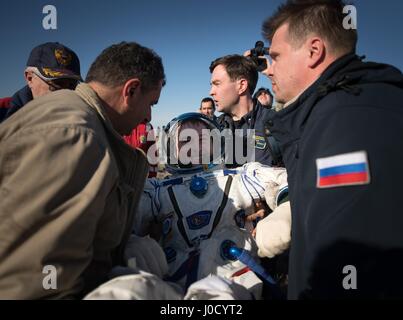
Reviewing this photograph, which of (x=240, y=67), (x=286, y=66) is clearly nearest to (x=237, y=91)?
(x=240, y=67)

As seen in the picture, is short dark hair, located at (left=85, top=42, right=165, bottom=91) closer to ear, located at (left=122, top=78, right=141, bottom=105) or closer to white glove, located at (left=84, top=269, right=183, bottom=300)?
ear, located at (left=122, top=78, right=141, bottom=105)

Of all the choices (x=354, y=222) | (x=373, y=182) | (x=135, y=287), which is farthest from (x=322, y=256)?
(x=135, y=287)

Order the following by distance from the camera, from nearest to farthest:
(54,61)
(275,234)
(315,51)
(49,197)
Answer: (49,197), (315,51), (275,234), (54,61)

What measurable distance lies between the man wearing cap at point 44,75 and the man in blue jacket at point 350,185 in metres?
2.22

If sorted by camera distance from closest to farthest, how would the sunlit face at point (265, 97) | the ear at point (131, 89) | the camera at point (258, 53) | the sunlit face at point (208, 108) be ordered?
1. the ear at point (131, 89)
2. the camera at point (258, 53)
3. the sunlit face at point (265, 97)
4. the sunlit face at point (208, 108)

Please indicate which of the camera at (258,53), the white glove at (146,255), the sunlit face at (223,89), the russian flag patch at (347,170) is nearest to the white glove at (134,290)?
the white glove at (146,255)

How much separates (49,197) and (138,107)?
85 centimetres

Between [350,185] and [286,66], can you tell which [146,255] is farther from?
[286,66]

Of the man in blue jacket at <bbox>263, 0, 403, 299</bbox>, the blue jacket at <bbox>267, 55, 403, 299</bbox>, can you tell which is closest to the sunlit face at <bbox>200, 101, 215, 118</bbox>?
the man in blue jacket at <bbox>263, 0, 403, 299</bbox>

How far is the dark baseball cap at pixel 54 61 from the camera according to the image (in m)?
2.56

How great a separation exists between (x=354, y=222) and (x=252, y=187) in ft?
4.27

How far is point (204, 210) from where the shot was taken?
221 cm

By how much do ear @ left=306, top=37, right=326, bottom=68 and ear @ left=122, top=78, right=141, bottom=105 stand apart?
3.03ft

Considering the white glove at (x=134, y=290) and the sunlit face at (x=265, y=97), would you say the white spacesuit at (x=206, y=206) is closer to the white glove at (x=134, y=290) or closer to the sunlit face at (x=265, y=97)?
the white glove at (x=134, y=290)
